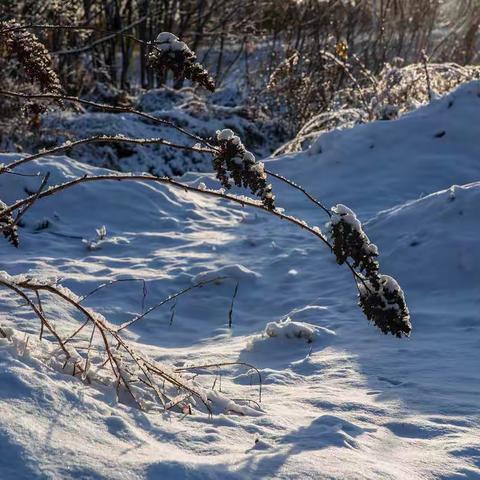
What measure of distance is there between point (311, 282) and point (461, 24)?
11.4m

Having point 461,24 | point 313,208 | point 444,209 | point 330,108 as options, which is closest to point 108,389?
point 444,209

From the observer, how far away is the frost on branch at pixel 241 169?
67.6 inches

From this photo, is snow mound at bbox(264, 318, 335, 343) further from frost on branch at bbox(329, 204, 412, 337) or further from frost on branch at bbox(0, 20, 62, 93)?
frost on branch at bbox(0, 20, 62, 93)

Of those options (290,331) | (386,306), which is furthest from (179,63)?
(290,331)

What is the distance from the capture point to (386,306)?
5.93 feet

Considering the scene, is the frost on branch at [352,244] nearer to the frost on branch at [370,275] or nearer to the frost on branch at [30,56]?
the frost on branch at [370,275]

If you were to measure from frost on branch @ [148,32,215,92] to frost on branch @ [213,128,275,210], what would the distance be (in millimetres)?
139

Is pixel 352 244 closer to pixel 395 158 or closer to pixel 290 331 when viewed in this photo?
pixel 290 331

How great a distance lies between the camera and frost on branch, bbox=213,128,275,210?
172 cm

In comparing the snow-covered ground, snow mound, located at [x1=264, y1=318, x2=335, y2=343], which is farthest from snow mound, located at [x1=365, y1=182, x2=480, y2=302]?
snow mound, located at [x1=264, y1=318, x2=335, y2=343]

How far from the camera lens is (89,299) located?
384cm

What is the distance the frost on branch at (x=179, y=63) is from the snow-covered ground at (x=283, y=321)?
76cm

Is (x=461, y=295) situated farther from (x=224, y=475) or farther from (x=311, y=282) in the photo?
(x=224, y=475)

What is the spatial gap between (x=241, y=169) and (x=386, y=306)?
46 centimetres
